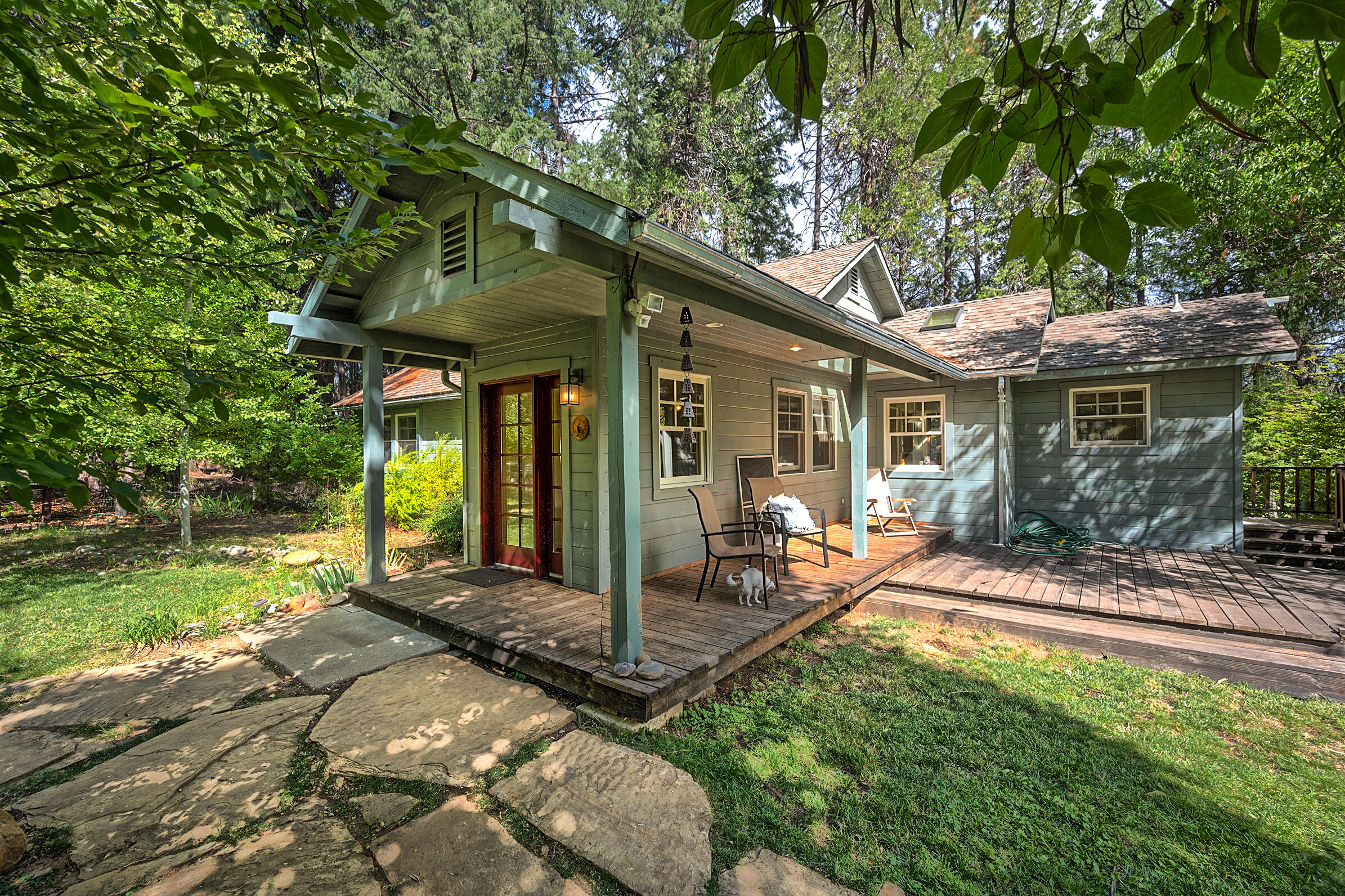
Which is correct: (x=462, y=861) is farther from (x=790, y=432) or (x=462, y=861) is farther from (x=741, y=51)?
(x=790, y=432)

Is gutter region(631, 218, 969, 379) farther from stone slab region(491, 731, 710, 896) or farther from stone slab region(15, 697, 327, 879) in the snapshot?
stone slab region(15, 697, 327, 879)

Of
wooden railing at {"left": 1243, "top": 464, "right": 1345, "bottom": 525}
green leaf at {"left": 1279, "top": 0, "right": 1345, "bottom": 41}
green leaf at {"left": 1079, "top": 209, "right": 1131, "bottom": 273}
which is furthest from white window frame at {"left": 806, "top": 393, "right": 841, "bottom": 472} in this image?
green leaf at {"left": 1279, "top": 0, "right": 1345, "bottom": 41}

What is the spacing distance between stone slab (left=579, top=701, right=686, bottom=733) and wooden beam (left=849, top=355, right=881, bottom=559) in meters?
3.55

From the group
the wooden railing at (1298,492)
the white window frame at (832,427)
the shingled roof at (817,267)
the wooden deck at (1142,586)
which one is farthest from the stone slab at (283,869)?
the wooden railing at (1298,492)

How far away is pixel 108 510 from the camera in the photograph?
432 inches

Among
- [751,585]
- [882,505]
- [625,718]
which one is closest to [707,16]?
[625,718]

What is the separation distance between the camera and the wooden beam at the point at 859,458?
20.3 feet

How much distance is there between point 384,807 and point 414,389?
1173 centimetres

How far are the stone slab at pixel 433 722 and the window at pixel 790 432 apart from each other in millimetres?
4553

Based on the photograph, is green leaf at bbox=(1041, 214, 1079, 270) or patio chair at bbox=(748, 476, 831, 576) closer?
green leaf at bbox=(1041, 214, 1079, 270)

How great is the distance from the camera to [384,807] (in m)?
2.50

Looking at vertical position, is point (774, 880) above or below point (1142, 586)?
below

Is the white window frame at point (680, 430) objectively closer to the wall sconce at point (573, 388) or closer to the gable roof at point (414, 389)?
the wall sconce at point (573, 388)

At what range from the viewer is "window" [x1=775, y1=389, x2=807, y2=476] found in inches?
288
